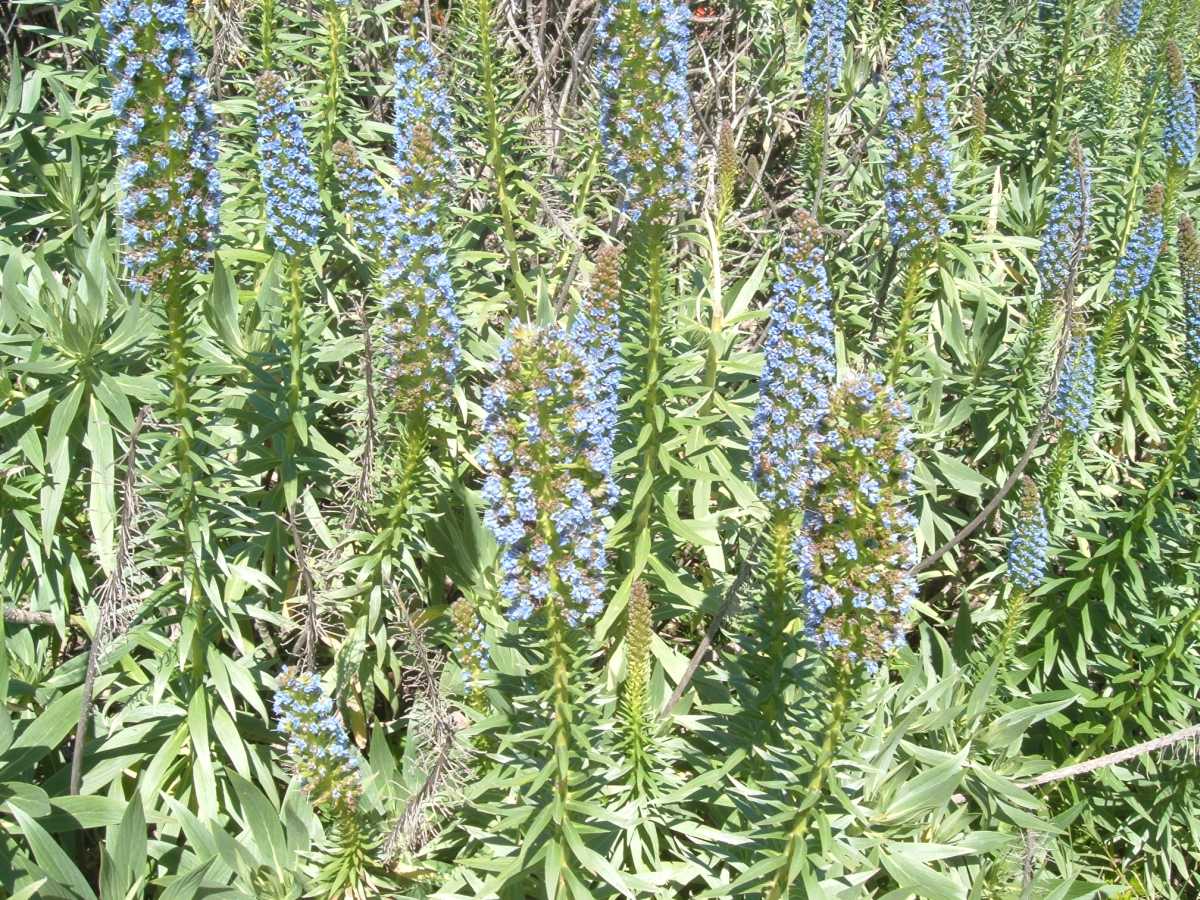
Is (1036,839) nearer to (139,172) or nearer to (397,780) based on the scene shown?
(397,780)

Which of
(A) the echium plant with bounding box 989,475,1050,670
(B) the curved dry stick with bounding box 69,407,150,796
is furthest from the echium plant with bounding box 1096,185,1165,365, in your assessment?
(B) the curved dry stick with bounding box 69,407,150,796

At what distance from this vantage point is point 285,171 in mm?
3568

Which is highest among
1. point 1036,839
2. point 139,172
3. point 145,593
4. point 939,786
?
point 139,172

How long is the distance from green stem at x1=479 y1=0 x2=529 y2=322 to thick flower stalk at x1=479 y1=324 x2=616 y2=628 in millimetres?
1654

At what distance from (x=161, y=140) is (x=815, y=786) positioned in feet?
8.26

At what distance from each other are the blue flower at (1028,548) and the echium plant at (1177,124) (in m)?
1.71

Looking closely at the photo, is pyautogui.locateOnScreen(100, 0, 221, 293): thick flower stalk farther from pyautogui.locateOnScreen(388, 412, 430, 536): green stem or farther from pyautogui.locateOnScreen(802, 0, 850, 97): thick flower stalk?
pyautogui.locateOnScreen(802, 0, 850, 97): thick flower stalk

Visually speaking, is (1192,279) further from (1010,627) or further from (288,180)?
(288,180)

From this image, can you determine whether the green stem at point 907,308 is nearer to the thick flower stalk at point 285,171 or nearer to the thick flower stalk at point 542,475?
the thick flower stalk at point 542,475

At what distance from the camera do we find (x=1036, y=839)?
389 cm

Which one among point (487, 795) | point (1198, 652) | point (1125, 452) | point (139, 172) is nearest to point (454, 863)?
point (487, 795)

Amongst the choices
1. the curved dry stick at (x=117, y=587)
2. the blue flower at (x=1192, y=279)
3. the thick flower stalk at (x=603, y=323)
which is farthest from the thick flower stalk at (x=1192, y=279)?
the curved dry stick at (x=117, y=587)

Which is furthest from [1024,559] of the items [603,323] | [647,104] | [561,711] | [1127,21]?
[1127,21]

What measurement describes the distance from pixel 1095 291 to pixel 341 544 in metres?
3.68
